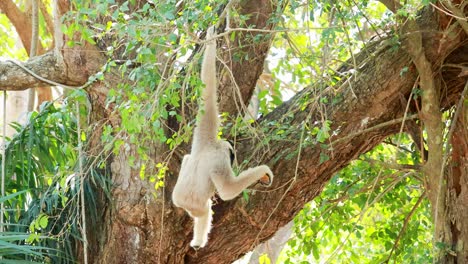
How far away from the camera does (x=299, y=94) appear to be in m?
4.54

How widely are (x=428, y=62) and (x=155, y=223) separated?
1.81 metres

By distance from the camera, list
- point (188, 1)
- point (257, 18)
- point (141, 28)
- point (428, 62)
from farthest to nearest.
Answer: point (257, 18) < point (428, 62) < point (188, 1) < point (141, 28)

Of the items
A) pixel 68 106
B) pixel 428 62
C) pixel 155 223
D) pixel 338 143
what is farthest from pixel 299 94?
pixel 68 106

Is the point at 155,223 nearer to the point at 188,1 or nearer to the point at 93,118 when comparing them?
the point at 93,118

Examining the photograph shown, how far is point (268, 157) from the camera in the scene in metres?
4.36

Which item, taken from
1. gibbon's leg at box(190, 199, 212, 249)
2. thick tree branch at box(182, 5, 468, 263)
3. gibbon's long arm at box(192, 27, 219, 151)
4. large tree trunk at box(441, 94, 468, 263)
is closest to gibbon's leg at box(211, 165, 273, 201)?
gibbon's long arm at box(192, 27, 219, 151)

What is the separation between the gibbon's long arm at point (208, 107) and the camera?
3484 mm

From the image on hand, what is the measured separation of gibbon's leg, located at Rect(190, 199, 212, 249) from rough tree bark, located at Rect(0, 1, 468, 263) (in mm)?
255

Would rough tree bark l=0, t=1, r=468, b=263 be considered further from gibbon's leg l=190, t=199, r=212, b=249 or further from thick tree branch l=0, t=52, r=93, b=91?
gibbon's leg l=190, t=199, r=212, b=249

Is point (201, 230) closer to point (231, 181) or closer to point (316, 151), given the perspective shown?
point (231, 181)

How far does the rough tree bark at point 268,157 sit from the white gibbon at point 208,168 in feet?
2.43

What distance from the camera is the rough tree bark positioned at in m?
4.28

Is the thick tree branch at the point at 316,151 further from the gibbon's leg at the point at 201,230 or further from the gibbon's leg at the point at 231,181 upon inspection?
the gibbon's leg at the point at 231,181

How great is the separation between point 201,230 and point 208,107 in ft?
2.56
